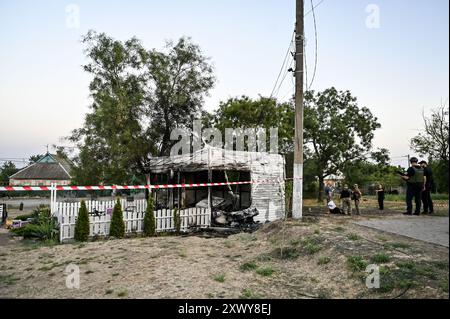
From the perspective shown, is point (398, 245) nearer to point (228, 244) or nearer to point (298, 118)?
point (228, 244)

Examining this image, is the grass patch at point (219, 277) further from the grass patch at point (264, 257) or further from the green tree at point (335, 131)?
the green tree at point (335, 131)

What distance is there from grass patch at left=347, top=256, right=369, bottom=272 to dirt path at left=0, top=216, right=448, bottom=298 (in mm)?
17

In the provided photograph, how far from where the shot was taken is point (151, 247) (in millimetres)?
8750

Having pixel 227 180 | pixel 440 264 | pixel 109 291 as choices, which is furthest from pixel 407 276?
pixel 227 180

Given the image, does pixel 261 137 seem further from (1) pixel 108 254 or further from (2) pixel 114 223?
(1) pixel 108 254

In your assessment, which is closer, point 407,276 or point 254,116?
point 407,276

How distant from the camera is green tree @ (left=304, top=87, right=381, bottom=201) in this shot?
29094 mm

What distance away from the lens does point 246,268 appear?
636cm

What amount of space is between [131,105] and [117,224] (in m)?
9.45

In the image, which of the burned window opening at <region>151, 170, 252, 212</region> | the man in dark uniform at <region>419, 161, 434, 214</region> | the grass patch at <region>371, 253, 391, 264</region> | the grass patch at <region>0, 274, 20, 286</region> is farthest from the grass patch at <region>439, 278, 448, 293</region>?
the burned window opening at <region>151, 170, 252, 212</region>

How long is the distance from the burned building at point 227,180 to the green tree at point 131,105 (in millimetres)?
3153

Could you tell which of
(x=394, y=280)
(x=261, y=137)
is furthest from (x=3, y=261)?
(x=261, y=137)

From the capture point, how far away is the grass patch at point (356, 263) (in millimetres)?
5523

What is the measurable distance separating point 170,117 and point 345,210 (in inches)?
466
